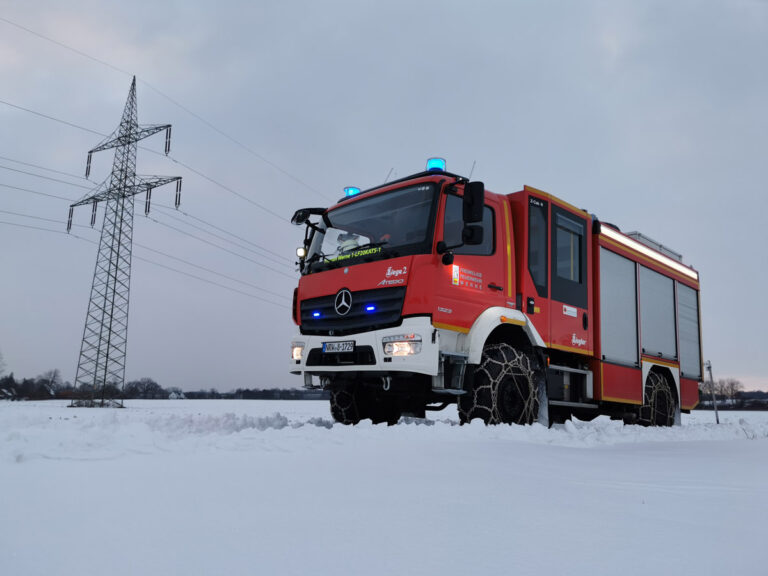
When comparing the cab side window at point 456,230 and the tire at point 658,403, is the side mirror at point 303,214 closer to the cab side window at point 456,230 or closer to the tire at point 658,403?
the cab side window at point 456,230

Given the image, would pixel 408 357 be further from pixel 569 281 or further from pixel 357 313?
pixel 569 281

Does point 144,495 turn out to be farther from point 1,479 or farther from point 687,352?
point 687,352

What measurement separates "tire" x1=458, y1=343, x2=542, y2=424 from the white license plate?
134 centimetres

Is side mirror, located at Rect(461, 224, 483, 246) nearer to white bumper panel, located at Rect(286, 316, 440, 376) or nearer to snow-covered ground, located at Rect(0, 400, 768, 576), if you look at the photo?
white bumper panel, located at Rect(286, 316, 440, 376)

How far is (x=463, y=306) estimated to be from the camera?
A: 6559 mm

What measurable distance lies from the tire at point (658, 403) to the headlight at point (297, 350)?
5955mm

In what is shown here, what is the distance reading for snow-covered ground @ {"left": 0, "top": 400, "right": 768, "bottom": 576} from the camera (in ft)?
6.48

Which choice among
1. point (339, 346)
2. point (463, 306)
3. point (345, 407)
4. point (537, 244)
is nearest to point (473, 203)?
point (463, 306)

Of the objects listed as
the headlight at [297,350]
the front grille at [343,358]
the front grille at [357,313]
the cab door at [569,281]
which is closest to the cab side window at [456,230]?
the front grille at [357,313]

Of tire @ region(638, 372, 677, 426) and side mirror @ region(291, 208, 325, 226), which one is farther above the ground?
side mirror @ region(291, 208, 325, 226)

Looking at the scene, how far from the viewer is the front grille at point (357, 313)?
6.33m

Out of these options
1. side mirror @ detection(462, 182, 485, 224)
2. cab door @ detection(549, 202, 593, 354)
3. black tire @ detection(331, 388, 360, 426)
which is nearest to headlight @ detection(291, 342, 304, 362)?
black tire @ detection(331, 388, 360, 426)

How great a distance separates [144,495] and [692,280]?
39.9 feet

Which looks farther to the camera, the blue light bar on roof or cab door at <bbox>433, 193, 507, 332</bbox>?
the blue light bar on roof
